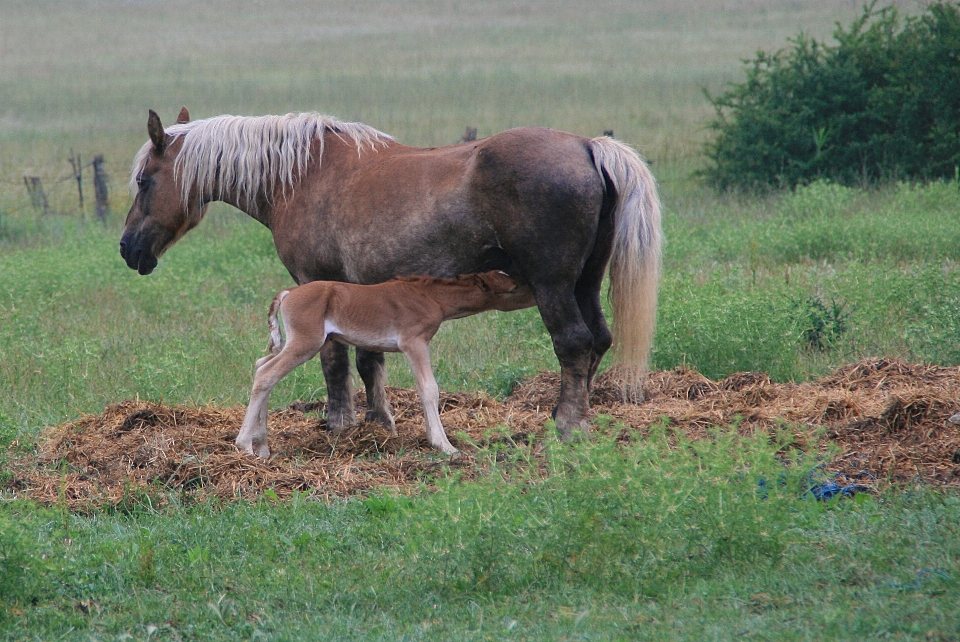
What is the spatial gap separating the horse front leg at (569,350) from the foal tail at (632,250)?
0.92 ft

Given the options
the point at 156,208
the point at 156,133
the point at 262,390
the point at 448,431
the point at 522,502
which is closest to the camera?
the point at 522,502

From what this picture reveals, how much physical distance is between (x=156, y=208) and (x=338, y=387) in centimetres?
194

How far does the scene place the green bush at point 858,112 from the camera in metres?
18.0

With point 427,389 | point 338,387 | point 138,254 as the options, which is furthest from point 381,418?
point 138,254

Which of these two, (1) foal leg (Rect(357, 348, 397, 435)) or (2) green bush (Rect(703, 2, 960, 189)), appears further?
(2) green bush (Rect(703, 2, 960, 189))

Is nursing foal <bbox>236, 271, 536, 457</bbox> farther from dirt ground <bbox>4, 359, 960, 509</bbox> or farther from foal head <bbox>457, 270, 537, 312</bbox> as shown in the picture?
dirt ground <bbox>4, 359, 960, 509</bbox>

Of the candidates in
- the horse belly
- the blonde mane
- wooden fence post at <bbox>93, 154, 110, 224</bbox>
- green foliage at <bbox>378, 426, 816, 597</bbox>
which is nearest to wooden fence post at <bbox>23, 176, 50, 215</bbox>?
wooden fence post at <bbox>93, 154, 110, 224</bbox>

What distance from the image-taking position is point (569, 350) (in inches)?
242

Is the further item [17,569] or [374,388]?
[374,388]

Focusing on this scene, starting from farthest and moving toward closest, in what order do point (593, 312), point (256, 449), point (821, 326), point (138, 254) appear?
point (821, 326) → point (138, 254) → point (593, 312) → point (256, 449)

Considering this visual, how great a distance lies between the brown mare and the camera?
235 inches

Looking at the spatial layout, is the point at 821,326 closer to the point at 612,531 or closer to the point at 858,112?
the point at 612,531

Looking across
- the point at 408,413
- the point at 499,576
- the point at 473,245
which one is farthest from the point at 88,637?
the point at 408,413

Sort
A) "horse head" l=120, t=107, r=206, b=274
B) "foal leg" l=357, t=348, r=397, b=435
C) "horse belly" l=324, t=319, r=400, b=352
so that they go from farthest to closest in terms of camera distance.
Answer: "horse head" l=120, t=107, r=206, b=274, "foal leg" l=357, t=348, r=397, b=435, "horse belly" l=324, t=319, r=400, b=352
